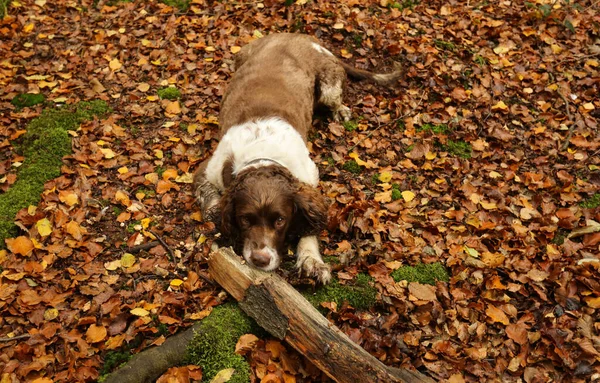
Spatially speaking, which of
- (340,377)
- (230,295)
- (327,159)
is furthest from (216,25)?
(340,377)

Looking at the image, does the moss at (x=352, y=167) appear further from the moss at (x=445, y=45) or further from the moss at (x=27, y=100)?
the moss at (x=27, y=100)

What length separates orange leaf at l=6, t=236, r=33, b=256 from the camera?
4.81m

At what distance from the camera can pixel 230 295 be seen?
4371mm

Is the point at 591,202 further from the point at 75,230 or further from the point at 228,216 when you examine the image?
the point at 75,230

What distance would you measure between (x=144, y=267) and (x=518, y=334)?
3343mm

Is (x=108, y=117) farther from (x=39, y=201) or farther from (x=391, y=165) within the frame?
(x=391, y=165)

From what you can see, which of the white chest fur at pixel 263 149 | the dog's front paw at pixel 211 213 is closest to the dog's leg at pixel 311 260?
the white chest fur at pixel 263 149

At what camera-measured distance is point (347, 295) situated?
439 cm

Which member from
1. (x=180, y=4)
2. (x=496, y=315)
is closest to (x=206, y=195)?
(x=496, y=315)

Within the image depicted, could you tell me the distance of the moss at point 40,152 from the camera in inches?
207

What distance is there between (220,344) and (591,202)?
4.11m

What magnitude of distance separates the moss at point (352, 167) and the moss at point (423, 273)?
5.42ft

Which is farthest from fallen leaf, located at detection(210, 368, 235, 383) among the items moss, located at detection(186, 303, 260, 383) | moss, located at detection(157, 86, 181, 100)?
moss, located at detection(157, 86, 181, 100)

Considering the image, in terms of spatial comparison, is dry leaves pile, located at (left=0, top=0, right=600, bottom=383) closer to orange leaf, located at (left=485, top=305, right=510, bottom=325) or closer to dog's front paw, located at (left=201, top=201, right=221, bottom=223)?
orange leaf, located at (left=485, top=305, right=510, bottom=325)
